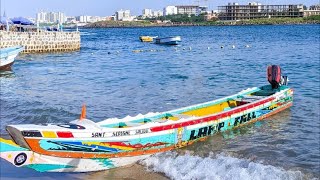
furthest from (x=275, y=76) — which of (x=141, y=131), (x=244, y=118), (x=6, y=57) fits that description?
(x=6, y=57)

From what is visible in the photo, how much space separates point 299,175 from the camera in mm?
12344

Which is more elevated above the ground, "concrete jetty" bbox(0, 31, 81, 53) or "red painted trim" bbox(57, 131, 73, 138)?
"concrete jetty" bbox(0, 31, 81, 53)

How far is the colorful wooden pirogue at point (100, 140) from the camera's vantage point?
37.2ft

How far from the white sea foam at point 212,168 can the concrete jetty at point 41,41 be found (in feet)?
126

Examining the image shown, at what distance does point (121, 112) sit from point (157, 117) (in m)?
5.72

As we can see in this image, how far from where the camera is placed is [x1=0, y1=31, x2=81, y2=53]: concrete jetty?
49941 millimetres

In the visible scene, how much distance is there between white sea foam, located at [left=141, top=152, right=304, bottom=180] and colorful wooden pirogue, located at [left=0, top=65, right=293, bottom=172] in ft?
1.92

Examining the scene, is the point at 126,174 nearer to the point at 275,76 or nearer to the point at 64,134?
the point at 64,134

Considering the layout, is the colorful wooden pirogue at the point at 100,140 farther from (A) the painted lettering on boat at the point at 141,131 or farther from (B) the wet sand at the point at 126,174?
(B) the wet sand at the point at 126,174

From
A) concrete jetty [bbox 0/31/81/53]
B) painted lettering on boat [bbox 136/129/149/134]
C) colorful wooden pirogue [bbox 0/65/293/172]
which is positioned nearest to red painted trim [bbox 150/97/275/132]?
colorful wooden pirogue [bbox 0/65/293/172]

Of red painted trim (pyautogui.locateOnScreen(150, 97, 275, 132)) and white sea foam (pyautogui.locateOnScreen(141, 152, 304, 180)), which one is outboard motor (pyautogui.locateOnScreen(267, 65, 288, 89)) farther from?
white sea foam (pyautogui.locateOnScreen(141, 152, 304, 180))

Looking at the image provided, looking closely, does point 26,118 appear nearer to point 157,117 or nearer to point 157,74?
point 157,117

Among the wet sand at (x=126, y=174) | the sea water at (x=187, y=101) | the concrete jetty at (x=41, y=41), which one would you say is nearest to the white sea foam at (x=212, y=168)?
the sea water at (x=187, y=101)

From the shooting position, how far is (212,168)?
12.5 m
